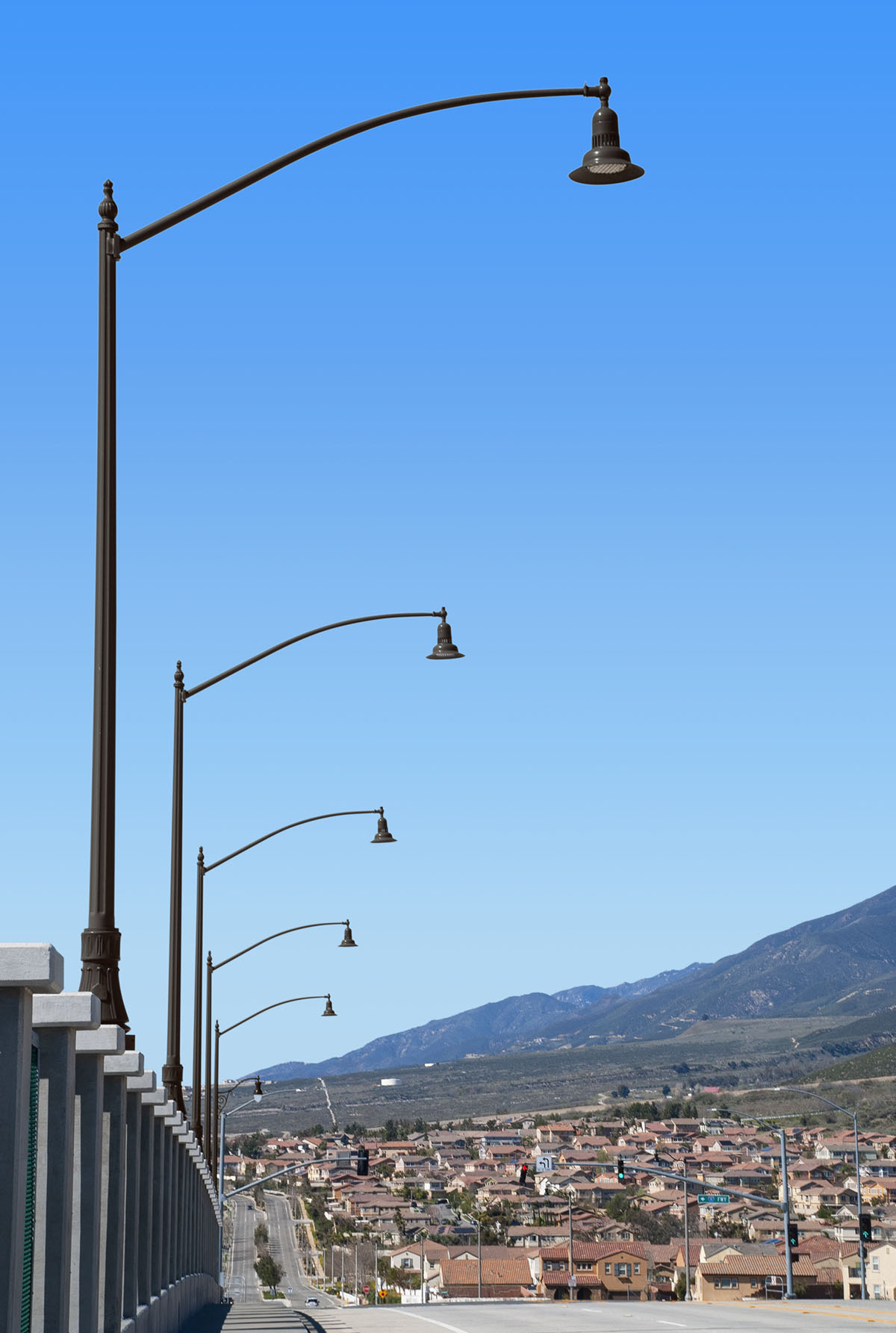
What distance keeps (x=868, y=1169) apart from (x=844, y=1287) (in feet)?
252

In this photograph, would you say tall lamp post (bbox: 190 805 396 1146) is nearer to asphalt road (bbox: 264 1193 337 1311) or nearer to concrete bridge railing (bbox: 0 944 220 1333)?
concrete bridge railing (bbox: 0 944 220 1333)

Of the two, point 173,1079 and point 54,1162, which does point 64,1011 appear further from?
point 173,1079

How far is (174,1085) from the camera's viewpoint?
1019 inches

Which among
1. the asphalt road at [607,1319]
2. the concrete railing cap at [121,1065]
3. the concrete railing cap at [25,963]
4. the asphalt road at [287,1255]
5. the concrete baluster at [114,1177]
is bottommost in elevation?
the asphalt road at [287,1255]

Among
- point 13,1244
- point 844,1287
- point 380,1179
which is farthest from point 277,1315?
point 380,1179

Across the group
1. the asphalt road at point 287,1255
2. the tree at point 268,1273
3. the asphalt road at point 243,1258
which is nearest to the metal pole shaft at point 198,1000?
the asphalt road at point 243,1258

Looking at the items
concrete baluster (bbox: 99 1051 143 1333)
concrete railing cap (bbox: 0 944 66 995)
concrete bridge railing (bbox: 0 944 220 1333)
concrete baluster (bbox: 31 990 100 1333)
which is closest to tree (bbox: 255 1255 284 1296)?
concrete bridge railing (bbox: 0 944 220 1333)

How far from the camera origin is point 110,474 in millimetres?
14383

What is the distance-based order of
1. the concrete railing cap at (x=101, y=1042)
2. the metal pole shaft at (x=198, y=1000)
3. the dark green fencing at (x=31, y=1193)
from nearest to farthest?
1. the dark green fencing at (x=31, y=1193)
2. the concrete railing cap at (x=101, y=1042)
3. the metal pole shaft at (x=198, y=1000)

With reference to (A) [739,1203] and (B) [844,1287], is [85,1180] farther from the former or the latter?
(A) [739,1203]

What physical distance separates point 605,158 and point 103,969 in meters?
7.22

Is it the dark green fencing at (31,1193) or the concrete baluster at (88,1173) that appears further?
the concrete baluster at (88,1173)

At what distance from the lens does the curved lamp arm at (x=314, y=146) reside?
1445cm

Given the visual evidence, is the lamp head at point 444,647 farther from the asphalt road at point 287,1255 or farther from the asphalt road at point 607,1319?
the asphalt road at point 287,1255
